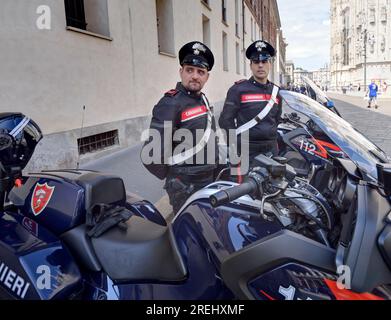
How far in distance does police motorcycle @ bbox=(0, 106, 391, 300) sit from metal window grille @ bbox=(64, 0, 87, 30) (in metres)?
4.48

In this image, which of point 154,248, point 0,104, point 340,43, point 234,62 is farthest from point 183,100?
point 340,43

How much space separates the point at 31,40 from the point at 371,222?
15.0ft

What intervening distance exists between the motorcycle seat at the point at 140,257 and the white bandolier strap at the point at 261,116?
212 cm

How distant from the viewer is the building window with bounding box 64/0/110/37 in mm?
5840

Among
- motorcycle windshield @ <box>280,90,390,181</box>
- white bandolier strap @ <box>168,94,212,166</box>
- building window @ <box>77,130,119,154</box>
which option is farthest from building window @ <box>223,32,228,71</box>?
motorcycle windshield @ <box>280,90,390,181</box>

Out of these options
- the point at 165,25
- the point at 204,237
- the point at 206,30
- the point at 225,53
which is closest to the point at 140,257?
the point at 204,237

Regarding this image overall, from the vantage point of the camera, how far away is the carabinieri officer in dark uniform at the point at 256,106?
3418mm

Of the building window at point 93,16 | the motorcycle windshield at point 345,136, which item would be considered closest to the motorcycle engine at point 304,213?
the motorcycle windshield at point 345,136

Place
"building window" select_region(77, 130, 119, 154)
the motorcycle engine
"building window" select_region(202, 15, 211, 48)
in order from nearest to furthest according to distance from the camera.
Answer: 1. the motorcycle engine
2. "building window" select_region(77, 130, 119, 154)
3. "building window" select_region(202, 15, 211, 48)

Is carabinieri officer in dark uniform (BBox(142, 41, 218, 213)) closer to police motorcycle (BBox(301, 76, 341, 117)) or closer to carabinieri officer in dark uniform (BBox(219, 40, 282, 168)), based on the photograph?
carabinieri officer in dark uniform (BBox(219, 40, 282, 168))

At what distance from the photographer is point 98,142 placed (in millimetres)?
5844

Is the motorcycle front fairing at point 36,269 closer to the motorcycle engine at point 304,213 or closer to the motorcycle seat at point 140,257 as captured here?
the motorcycle seat at point 140,257

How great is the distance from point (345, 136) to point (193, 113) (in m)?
1.17

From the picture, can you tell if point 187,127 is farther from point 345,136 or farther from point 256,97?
point 256,97
